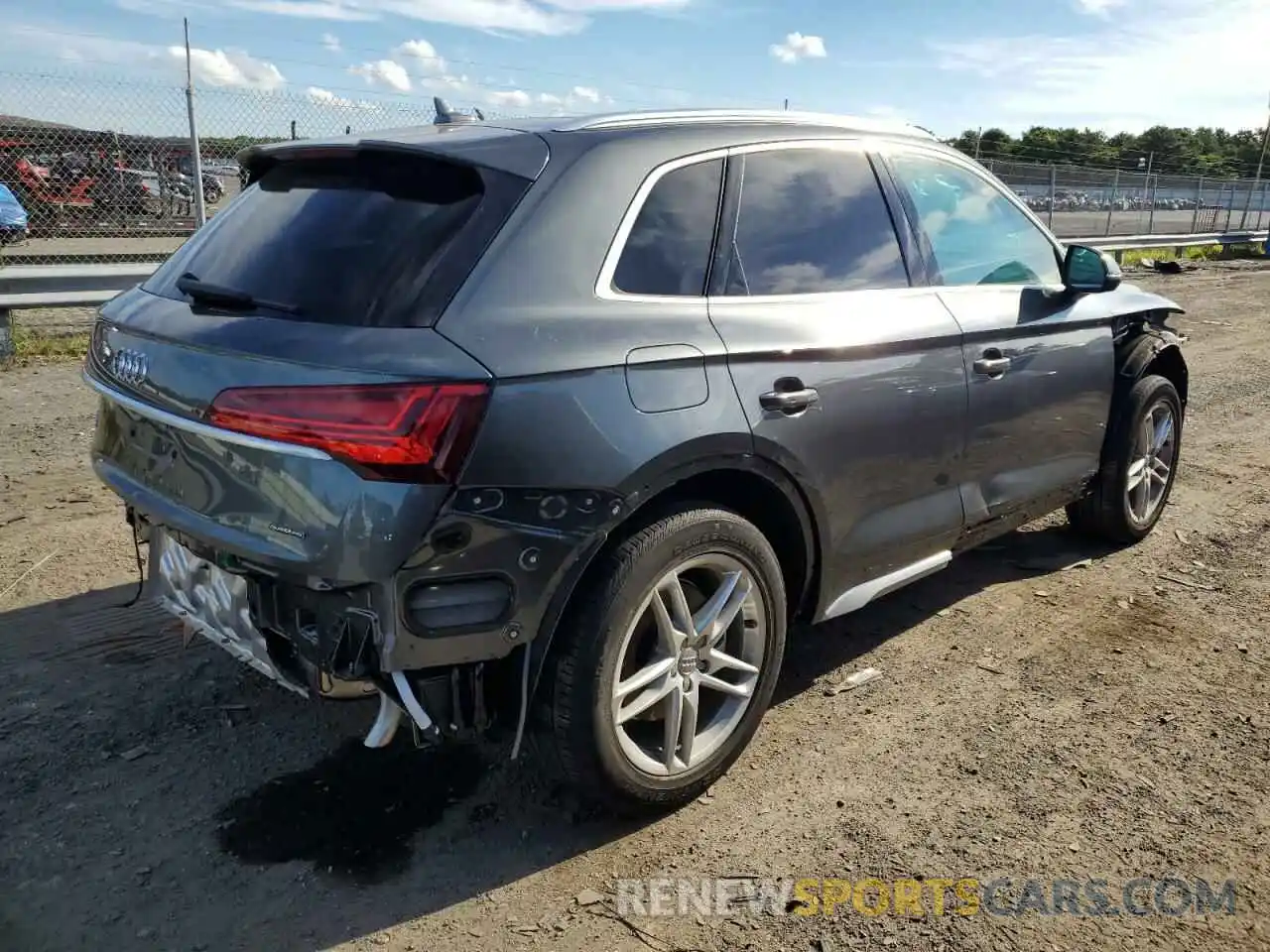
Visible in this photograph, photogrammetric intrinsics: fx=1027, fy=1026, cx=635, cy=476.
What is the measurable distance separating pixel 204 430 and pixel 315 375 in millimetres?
371

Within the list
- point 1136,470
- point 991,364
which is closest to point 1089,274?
point 991,364

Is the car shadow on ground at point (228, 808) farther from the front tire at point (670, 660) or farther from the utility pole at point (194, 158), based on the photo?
the utility pole at point (194, 158)

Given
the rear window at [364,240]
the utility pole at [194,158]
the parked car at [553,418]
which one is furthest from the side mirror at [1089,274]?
the utility pole at [194,158]

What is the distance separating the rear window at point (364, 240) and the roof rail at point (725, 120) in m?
0.40

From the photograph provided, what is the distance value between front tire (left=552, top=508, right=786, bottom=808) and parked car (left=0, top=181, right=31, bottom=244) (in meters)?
10.3

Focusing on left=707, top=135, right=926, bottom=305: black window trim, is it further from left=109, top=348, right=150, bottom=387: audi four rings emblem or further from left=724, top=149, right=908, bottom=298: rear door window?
left=109, top=348, right=150, bottom=387: audi four rings emblem

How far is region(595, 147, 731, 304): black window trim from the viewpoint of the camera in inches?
104

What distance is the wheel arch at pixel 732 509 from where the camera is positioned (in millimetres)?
2514

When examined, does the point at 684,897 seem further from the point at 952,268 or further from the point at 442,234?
the point at 952,268

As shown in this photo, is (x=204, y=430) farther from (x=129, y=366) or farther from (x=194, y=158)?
(x=194, y=158)

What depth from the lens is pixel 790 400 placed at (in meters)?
2.95

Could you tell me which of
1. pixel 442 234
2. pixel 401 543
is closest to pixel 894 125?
pixel 442 234

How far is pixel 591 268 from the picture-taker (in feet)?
8.61

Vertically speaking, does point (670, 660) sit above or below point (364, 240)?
below
